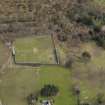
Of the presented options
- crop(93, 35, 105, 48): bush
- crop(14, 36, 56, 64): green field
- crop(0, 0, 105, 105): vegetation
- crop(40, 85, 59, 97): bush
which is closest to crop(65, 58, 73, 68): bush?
crop(0, 0, 105, 105): vegetation

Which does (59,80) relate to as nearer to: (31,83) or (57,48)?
(31,83)

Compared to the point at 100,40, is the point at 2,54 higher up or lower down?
lower down

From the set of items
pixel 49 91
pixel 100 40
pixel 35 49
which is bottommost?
pixel 49 91

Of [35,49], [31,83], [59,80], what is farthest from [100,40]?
[31,83]

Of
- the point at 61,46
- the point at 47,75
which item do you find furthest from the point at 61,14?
the point at 47,75

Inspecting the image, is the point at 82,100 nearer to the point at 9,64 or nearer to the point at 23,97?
the point at 23,97

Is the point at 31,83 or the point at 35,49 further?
the point at 35,49

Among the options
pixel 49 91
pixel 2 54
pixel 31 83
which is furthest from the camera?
pixel 2 54
